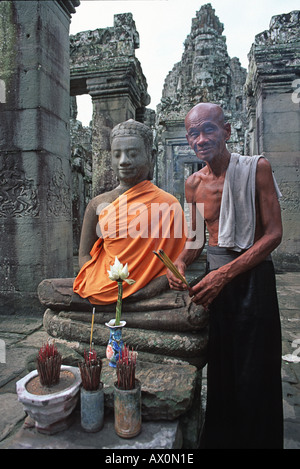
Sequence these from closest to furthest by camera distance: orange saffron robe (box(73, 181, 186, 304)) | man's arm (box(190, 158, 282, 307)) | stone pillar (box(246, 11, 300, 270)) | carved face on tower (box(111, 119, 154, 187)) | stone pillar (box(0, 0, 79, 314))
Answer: man's arm (box(190, 158, 282, 307)) → orange saffron robe (box(73, 181, 186, 304)) → carved face on tower (box(111, 119, 154, 187)) → stone pillar (box(0, 0, 79, 314)) → stone pillar (box(246, 11, 300, 270))

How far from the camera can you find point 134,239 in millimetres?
2244

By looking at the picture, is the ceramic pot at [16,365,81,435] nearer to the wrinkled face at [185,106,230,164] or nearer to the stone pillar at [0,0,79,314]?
the wrinkled face at [185,106,230,164]

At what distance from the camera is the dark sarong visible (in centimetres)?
160

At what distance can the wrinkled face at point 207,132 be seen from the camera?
1616 millimetres

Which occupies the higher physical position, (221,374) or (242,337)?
(242,337)

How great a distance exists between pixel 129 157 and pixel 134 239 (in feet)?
1.99

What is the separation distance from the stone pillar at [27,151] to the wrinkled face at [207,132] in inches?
116

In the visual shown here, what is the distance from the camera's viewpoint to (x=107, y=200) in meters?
2.44

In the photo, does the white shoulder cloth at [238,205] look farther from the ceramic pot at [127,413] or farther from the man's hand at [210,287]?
the ceramic pot at [127,413]

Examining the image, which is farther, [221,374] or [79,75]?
[79,75]

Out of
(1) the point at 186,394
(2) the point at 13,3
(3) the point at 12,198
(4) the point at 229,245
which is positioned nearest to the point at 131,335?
(1) the point at 186,394

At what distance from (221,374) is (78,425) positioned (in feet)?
2.57

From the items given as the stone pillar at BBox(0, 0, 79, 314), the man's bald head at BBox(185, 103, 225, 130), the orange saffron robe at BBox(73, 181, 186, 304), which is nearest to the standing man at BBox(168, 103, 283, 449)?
the man's bald head at BBox(185, 103, 225, 130)

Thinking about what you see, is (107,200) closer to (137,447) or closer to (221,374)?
(221,374)
